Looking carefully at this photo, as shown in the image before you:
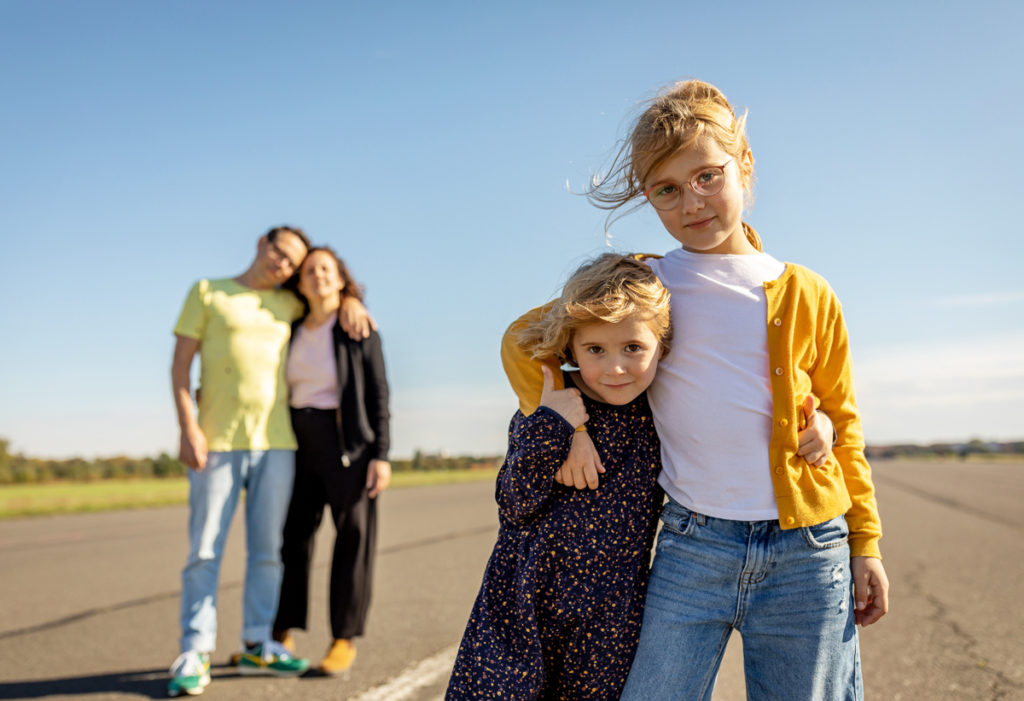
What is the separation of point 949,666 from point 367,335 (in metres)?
3.51

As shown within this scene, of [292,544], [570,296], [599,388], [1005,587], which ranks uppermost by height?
[570,296]

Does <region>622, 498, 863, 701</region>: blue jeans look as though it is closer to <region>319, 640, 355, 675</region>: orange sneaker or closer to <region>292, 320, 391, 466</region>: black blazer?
<region>319, 640, 355, 675</region>: orange sneaker

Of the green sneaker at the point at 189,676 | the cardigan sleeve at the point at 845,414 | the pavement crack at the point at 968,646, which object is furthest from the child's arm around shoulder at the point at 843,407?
the green sneaker at the point at 189,676

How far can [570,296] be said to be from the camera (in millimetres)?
2129

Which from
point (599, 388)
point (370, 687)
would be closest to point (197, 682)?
point (370, 687)

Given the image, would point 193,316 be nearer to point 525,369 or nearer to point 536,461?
point 525,369

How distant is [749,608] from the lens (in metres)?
2.06

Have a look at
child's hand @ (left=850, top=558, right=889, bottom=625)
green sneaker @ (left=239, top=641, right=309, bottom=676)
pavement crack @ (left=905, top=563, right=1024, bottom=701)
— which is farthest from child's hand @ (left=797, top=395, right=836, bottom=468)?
green sneaker @ (left=239, top=641, right=309, bottom=676)

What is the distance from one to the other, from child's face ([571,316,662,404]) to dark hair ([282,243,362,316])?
292cm

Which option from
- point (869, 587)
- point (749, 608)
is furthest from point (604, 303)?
point (869, 587)

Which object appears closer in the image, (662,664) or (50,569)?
(662,664)

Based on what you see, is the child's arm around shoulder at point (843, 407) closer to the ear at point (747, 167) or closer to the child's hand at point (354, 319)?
the ear at point (747, 167)

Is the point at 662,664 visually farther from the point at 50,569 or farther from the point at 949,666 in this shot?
the point at 50,569

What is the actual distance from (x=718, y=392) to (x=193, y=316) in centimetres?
330
